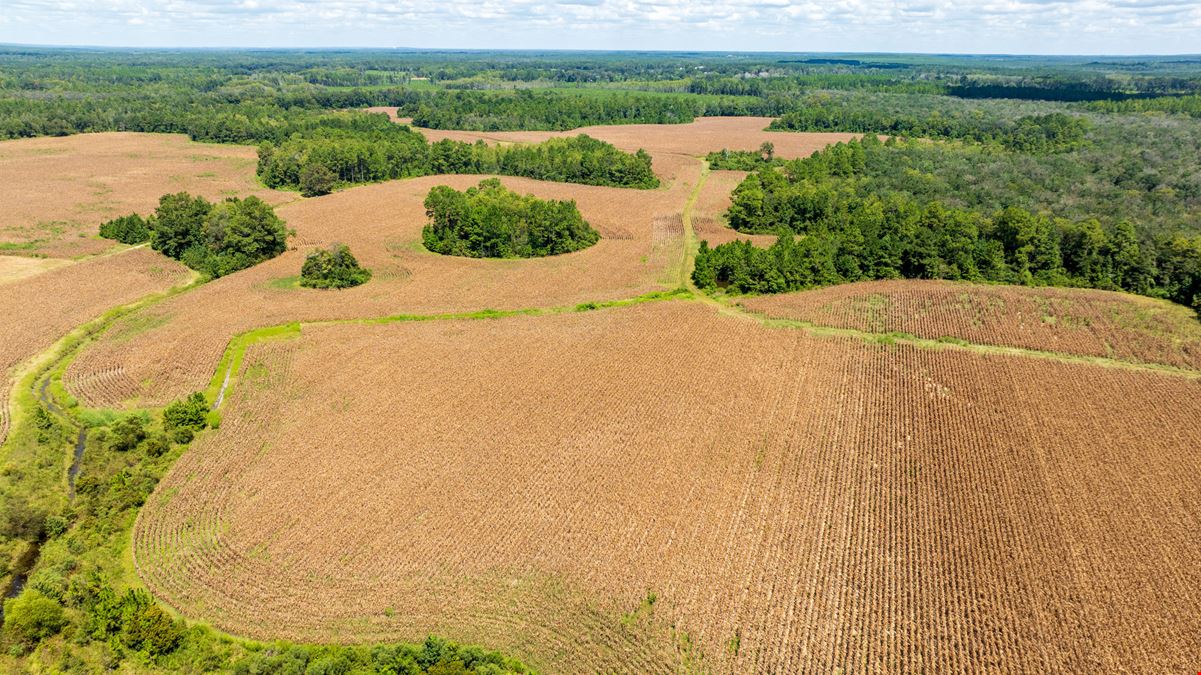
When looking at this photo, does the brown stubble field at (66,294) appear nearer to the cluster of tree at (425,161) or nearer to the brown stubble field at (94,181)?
the brown stubble field at (94,181)

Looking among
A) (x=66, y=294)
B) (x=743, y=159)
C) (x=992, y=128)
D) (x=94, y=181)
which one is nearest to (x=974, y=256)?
(x=743, y=159)

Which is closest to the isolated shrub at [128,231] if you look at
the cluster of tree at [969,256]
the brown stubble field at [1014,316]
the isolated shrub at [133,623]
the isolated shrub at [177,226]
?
the isolated shrub at [177,226]

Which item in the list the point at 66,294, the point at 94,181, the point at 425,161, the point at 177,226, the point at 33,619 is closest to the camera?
the point at 33,619

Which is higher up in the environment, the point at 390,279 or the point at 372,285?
the point at 390,279

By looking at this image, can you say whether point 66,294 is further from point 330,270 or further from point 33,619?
point 33,619

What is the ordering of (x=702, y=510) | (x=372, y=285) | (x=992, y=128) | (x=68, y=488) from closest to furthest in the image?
(x=702, y=510) → (x=68, y=488) → (x=372, y=285) → (x=992, y=128)

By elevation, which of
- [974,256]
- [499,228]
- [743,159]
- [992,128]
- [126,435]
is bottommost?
[126,435]

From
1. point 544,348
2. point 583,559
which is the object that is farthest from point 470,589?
point 544,348

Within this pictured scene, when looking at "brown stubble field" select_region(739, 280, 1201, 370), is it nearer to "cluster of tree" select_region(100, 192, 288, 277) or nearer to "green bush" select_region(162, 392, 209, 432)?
"green bush" select_region(162, 392, 209, 432)
